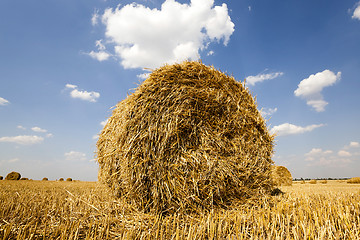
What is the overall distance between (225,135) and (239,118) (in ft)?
1.21

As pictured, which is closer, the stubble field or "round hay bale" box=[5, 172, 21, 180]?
the stubble field

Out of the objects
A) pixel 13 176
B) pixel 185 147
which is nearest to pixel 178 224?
pixel 185 147

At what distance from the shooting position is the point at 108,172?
3156 millimetres

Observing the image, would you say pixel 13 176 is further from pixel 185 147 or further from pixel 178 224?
pixel 178 224

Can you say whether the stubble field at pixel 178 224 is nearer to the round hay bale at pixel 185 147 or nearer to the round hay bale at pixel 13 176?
the round hay bale at pixel 185 147

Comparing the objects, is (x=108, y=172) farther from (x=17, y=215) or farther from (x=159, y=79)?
(x=159, y=79)

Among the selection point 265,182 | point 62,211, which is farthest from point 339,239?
point 62,211

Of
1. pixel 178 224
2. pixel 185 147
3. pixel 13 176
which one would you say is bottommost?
pixel 178 224

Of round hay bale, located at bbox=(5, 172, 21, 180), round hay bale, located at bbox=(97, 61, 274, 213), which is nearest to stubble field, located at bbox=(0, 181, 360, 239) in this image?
round hay bale, located at bbox=(97, 61, 274, 213)

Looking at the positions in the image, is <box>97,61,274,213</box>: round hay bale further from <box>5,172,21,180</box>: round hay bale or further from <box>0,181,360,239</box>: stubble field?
<box>5,172,21,180</box>: round hay bale

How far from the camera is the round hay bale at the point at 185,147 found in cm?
264

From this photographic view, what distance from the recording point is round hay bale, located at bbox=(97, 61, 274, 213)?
264 cm

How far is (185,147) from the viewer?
277 cm

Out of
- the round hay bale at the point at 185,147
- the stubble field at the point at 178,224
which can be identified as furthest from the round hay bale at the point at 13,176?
the round hay bale at the point at 185,147
